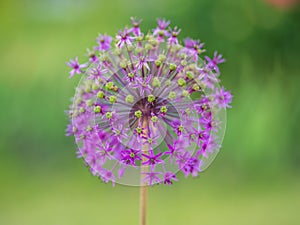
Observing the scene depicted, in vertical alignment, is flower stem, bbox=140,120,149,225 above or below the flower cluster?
below

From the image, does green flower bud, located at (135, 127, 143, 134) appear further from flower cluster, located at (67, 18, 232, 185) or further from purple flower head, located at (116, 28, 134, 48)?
purple flower head, located at (116, 28, 134, 48)

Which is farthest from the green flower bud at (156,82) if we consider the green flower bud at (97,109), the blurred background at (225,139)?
the blurred background at (225,139)

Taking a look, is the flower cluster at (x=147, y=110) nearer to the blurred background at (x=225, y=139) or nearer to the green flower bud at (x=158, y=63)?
the green flower bud at (x=158, y=63)

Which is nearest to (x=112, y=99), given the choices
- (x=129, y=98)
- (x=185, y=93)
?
(x=129, y=98)

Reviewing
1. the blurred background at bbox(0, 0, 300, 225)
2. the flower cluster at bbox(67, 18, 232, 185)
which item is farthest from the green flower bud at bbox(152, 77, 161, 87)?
the blurred background at bbox(0, 0, 300, 225)

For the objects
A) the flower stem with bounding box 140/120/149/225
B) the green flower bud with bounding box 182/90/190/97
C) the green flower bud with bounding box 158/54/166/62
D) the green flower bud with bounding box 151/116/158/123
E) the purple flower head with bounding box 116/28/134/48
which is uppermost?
the purple flower head with bounding box 116/28/134/48

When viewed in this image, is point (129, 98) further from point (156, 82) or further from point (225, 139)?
point (225, 139)

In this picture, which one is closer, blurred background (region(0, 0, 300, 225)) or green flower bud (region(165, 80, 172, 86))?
green flower bud (region(165, 80, 172, 86))
